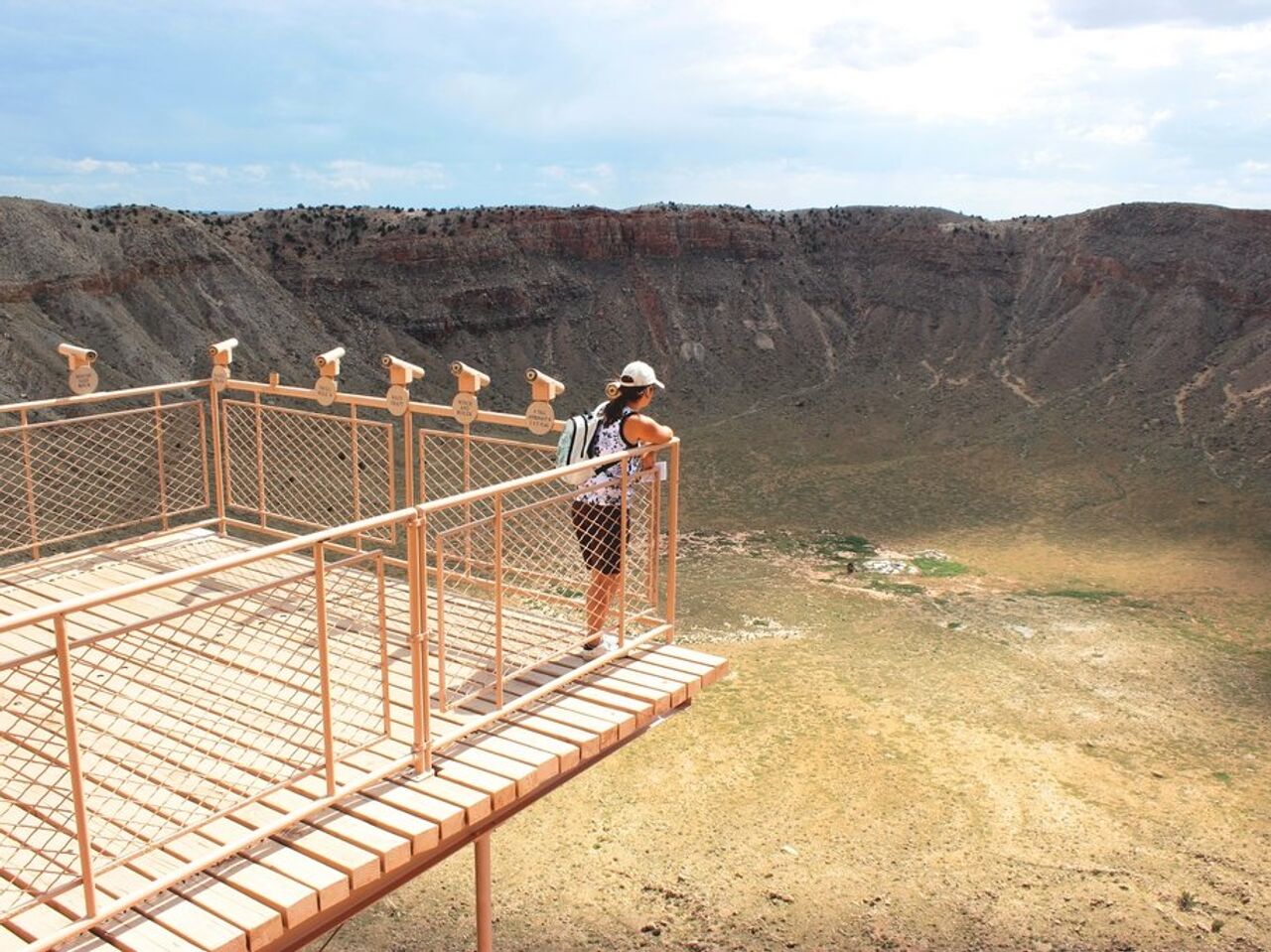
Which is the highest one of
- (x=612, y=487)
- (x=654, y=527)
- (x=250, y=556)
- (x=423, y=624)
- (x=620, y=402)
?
(x=620, y=402)

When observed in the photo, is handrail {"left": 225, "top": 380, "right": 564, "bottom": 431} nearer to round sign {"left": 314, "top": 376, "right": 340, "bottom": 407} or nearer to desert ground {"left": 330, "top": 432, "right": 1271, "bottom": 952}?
round sign {"left": 314, "top": 376, "right": 340, "bottom": 407}

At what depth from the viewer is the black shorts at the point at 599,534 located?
23.4 ft

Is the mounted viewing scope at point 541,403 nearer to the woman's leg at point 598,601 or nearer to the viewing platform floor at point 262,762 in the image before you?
the woman's leg at point 598,601

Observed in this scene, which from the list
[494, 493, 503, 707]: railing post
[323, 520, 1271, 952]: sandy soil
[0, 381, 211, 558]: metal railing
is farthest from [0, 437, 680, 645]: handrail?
[0, 381, 211, 558]: metal railing

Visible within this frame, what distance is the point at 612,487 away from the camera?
706 cm

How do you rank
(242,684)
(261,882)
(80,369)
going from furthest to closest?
1. (80,369)
2. (242,684)
3. (261,882)

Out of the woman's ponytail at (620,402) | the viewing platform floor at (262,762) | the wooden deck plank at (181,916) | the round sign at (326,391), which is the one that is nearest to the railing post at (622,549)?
the viewing platform floor at (262,762)

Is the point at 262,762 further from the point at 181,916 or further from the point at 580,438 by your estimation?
the point at 580,438

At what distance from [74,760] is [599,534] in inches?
148

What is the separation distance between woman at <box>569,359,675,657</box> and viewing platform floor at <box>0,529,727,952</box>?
518mm

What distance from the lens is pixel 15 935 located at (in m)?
4.36

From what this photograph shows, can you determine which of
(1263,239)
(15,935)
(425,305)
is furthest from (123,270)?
(1263,239)

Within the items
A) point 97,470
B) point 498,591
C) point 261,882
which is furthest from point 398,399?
point 97,470

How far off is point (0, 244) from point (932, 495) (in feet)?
77.3
